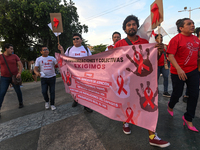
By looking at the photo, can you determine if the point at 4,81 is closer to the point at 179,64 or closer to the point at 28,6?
the point at 179,64

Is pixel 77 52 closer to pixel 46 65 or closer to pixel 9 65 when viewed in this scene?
pixel 46 65

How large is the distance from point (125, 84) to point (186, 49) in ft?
4.08

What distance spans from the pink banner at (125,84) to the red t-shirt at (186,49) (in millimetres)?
766

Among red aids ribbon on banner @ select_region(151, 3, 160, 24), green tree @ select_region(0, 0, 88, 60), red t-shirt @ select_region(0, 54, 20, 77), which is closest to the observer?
red aids ribbon on banner @ select_region(151, 3, 160, 24)

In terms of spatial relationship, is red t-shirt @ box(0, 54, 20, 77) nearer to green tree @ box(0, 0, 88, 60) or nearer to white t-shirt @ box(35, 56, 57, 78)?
white t-shirt @ box(35, 56, 57, 78)

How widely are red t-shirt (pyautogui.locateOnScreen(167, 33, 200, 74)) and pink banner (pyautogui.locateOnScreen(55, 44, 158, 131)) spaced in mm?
766

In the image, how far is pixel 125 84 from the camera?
1.80 meters

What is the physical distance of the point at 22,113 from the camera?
3.42 meters

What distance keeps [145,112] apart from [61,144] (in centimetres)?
147

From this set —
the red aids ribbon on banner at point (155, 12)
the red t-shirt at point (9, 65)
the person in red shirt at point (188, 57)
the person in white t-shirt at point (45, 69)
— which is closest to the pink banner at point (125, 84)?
the red aids ribbon on banner at point (155, 12)

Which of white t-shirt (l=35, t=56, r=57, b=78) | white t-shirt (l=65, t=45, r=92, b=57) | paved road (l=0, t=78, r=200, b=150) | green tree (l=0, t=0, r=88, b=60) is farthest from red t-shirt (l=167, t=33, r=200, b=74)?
green tree (l=0, t=0, r=88, b=60)

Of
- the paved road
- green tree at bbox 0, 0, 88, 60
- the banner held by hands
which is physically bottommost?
the paved road

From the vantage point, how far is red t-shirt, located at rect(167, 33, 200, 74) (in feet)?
6.62

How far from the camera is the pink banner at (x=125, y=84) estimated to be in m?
1.59
